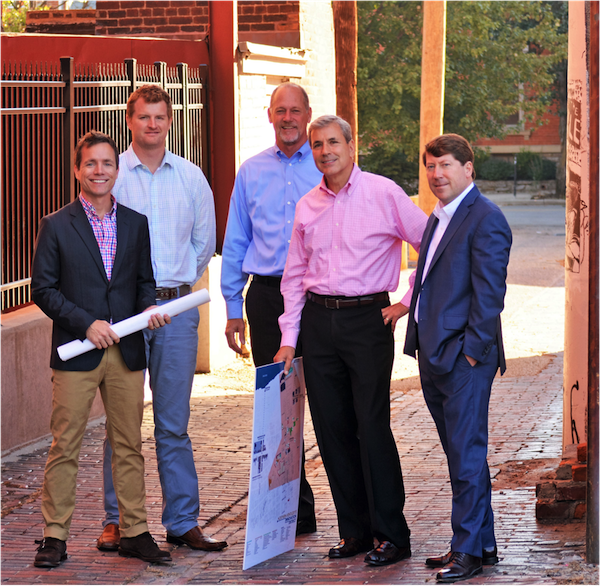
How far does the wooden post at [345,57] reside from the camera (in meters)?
12.8

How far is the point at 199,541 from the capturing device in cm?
498

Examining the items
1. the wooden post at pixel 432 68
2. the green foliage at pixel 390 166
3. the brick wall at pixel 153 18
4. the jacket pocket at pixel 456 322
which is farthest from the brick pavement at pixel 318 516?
the green foliage at pixel 390 166

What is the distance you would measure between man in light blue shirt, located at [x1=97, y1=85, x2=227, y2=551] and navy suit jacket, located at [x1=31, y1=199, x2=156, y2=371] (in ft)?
0.72

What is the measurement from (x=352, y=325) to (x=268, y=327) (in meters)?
0.74

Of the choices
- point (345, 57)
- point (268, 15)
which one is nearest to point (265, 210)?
point (268, 15)

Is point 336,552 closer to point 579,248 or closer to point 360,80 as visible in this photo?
point 579,248

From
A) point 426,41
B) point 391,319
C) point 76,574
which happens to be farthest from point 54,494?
point 426,41

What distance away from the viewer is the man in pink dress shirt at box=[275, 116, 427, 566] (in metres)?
4.61

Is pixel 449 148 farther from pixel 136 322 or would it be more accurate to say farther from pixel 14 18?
pixel 14 18

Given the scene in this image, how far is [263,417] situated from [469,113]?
23.4m

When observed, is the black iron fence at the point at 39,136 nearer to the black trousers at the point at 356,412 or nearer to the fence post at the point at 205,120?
the fence post at the point at 205,120

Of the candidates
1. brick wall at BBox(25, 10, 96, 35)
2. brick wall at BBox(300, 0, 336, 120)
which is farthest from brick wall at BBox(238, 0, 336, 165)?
brick wall at BBox(25, 10, 96, 35)

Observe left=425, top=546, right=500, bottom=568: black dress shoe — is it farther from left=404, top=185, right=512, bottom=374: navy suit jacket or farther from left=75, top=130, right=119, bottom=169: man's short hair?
left=75, top=130, right=119, bottom=169: man's short hair

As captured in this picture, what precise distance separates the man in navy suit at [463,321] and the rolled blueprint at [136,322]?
3.59 feet
